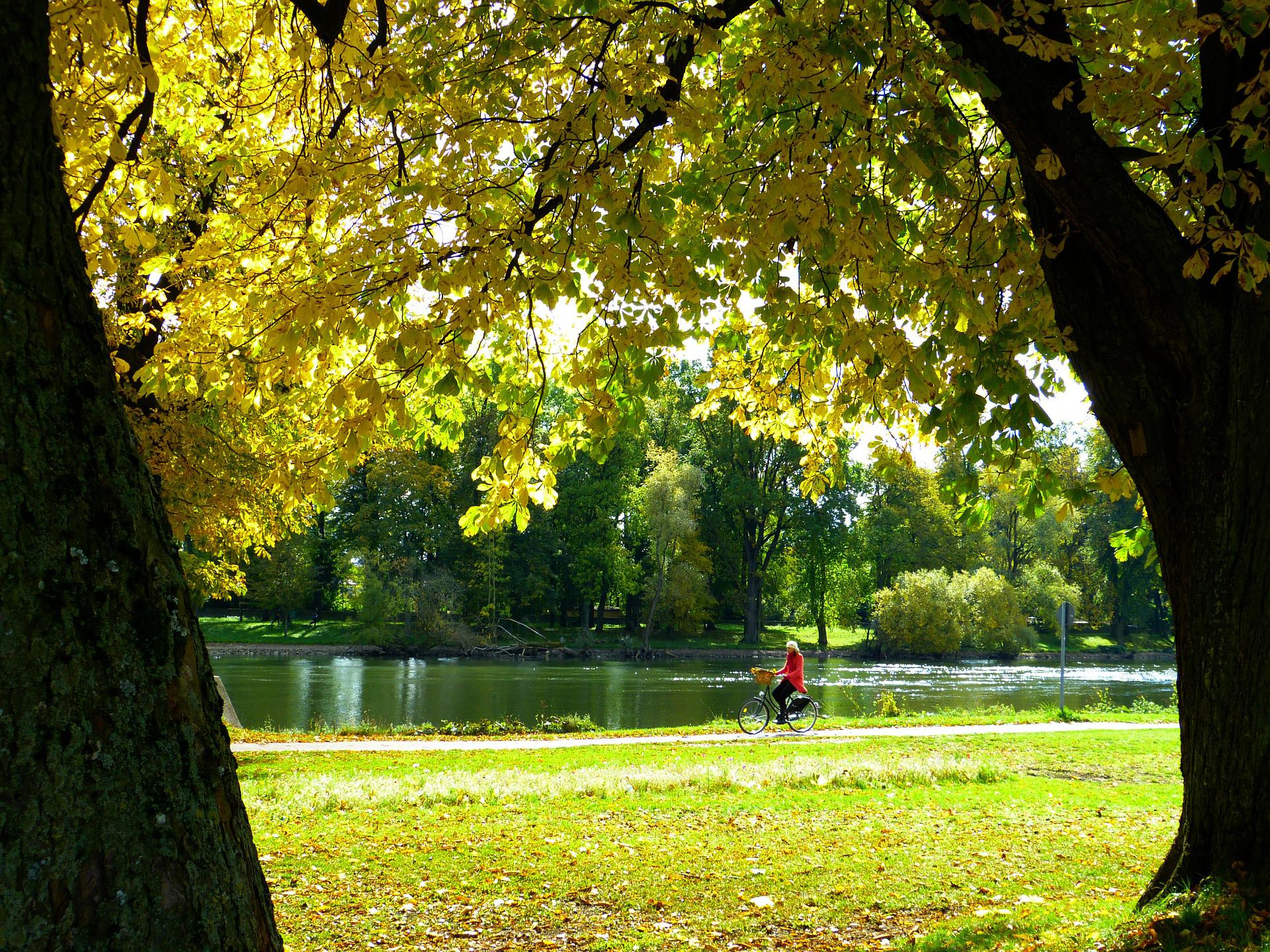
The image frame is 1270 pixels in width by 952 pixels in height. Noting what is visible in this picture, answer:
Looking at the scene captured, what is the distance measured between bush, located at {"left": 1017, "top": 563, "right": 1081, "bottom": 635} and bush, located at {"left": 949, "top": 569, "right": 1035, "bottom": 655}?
433cm

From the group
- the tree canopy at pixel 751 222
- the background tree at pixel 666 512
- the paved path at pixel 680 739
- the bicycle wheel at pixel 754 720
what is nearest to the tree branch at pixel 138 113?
the tree canopy at pixel 751 222

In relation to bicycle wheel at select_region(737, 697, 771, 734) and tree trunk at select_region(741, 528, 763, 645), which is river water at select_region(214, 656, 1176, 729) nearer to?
bicycle wheel at select_region(737, 697, 771, 734)

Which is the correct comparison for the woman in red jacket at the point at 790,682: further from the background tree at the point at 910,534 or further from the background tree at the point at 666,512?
the background tree at the point at 910,534

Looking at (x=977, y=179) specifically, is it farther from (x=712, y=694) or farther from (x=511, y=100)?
(x=712, y=694)

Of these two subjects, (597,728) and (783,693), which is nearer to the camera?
(783,693)

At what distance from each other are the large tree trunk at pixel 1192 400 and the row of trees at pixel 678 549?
38.9 metres

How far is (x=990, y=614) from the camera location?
4612 cm

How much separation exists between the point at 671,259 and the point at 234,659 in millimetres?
39373

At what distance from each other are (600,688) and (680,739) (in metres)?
14.1

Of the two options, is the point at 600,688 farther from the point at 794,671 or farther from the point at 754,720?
the point at 794,671

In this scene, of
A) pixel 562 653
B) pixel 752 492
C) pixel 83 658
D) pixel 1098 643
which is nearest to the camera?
pixel 83 658

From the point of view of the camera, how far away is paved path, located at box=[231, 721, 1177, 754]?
13703 mm

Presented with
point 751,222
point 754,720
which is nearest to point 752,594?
point 754,720

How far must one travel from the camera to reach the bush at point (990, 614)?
1812 inches
